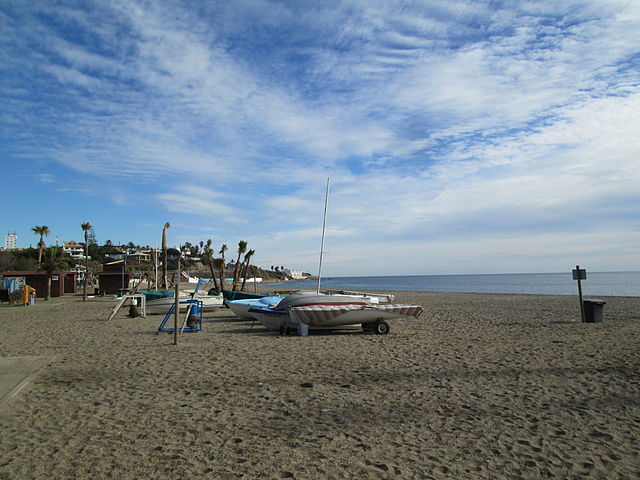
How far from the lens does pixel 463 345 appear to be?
11211 mm

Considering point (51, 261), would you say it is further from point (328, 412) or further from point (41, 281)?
point (328, 412)

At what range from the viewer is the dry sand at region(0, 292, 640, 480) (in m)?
4.23

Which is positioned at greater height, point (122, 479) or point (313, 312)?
point (313, 312)

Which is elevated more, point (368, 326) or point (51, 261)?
point (51, 261)

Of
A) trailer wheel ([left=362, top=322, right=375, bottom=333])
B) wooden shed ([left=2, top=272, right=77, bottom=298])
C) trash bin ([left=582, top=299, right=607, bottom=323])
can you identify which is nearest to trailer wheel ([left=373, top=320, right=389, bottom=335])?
trailer wheel ([left=362, top=322, right=375, bottom=333])

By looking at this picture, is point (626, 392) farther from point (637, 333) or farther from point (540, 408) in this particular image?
point (637, 333)


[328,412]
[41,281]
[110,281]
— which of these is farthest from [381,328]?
[110,281]

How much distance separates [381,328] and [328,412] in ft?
26.2

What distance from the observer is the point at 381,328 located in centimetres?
1359

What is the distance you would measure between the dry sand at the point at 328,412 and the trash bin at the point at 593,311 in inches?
195

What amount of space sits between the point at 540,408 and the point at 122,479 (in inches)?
197

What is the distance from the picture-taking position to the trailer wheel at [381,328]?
1357cm

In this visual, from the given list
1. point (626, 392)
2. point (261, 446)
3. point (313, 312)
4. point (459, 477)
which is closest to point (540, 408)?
point (626, 392)

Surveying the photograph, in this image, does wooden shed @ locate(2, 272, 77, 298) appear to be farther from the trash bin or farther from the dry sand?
the trash bin
